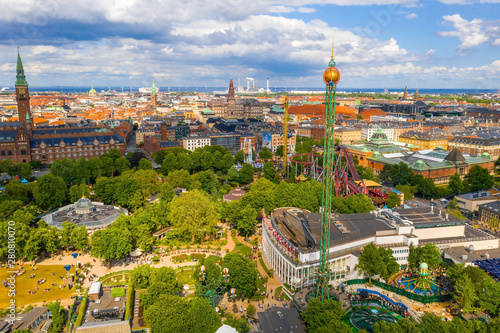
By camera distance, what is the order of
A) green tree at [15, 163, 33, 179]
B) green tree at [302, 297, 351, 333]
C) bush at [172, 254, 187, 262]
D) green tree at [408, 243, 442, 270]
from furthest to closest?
green tree at [15, 163, 33, 179] < bush at [172, 254, 187, 262] < green tree at [408, 243, 442, 270] < green tree at [302, 297, 351, 333]

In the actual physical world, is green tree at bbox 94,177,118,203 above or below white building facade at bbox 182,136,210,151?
below

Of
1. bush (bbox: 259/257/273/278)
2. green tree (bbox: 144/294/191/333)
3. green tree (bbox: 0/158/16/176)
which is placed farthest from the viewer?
green tree (bbox: 0/158/16/176)

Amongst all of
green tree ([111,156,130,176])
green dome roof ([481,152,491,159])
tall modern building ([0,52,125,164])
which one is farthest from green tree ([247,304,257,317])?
green dome roof ([481,152,491,159])

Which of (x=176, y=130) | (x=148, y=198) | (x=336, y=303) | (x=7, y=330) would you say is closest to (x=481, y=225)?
(x=336, y=303)

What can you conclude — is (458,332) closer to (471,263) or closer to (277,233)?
(471,263)

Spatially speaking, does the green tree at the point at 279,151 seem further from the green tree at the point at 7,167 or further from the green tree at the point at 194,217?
the green tree at the point at 7,167

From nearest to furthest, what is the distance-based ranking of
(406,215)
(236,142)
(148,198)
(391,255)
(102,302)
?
(102,302) < (391,255) < (406,215) < (148,198) < (236,142)

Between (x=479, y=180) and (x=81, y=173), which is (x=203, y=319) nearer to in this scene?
(x=81, y=173)

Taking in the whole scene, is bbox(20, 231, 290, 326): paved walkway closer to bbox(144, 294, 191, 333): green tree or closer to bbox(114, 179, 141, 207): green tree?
bbox(144, 294, 191, 333): green tree
